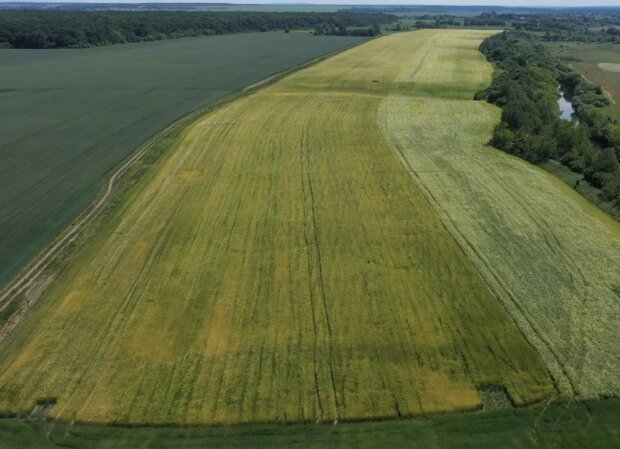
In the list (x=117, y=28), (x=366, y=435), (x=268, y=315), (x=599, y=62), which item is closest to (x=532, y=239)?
(x=268, y=315)

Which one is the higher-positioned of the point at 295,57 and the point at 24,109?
the point at 24,109

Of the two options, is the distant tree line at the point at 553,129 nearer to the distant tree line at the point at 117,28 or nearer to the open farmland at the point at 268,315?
the open farmland at the point at 268,315

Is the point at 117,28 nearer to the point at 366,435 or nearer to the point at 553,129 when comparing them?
the point at 553,129

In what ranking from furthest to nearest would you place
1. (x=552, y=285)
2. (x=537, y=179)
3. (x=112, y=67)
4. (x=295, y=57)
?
(x=295, y=57) < (x=112, y=67) < (x=537, y=179) < (x=552, y=285)

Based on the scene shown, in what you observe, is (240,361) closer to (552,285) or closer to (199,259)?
(199,259)

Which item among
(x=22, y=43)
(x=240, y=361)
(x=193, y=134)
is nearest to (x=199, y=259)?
(x=240, y=361)

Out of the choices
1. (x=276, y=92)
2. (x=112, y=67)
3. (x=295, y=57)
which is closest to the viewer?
(x=276, y=92)
